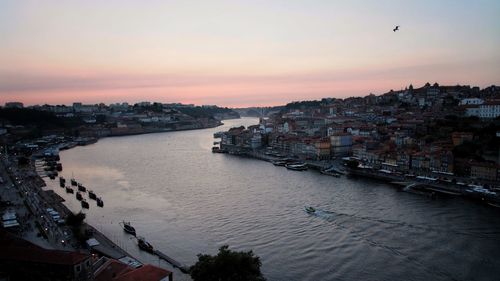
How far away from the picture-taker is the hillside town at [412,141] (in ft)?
41.3

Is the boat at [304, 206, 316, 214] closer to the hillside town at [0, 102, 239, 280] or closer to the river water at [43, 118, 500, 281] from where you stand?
the river water at [43, 118, 500, 281]

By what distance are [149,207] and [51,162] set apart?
9.74 metres

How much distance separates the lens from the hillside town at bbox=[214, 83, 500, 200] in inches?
495

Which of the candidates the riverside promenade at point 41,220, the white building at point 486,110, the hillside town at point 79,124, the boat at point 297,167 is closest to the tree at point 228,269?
the riverside promenade at point 41,220

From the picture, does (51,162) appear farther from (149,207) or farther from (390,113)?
(390,113)

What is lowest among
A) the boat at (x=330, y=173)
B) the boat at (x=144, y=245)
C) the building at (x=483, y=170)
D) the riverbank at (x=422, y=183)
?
the boat at (x=144, y=245)

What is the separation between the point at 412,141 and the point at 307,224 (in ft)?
33.6

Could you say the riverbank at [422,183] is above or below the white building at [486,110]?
below

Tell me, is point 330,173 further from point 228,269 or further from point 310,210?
point 228,269

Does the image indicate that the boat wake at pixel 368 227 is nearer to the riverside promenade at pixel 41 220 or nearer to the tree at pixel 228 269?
the tree at pixel 228 269

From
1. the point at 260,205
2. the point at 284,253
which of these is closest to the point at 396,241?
the point at 284,253

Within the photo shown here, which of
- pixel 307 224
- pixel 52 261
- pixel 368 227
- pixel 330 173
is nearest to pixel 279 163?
pixel 330 173

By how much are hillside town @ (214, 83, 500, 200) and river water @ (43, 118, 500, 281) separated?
6.53 ft

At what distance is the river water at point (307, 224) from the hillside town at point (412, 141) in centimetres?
199
